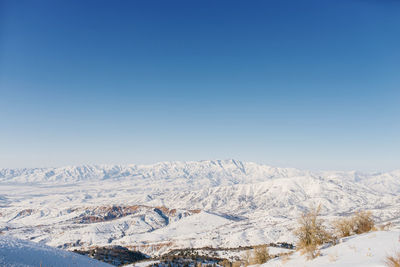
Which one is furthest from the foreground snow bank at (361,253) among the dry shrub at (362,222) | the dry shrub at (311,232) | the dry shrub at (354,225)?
the dry shrub at (362,222)

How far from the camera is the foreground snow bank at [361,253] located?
627 cm

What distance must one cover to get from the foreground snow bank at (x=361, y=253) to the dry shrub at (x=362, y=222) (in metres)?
3.82

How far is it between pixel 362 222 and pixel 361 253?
6.81 meters

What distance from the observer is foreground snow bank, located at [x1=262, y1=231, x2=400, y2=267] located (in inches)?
247

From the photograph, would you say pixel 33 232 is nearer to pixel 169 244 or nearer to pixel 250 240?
pixel 169 244

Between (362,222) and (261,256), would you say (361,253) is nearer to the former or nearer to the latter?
(261,256)

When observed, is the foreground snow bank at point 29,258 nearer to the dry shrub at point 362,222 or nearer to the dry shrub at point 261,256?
Answer: the dry shrub at point 261,256

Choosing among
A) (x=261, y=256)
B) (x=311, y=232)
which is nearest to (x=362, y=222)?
(x=311, y=232)

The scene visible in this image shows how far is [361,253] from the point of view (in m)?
7.07

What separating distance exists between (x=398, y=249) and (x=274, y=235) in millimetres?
114110

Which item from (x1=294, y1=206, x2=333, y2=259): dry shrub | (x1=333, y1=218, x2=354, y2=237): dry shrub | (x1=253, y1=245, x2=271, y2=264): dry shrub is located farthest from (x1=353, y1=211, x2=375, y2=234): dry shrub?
(x1=253, y1=245, x2=271, y2=264): dry shrub

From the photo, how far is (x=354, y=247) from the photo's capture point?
7.73 metres

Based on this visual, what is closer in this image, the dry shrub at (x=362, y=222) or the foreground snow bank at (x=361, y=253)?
the foreground snow bank at (x=361, y=253)

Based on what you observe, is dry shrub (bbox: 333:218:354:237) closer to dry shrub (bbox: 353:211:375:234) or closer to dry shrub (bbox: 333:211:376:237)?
dry shrub (bbox: 333:211:376:237)
